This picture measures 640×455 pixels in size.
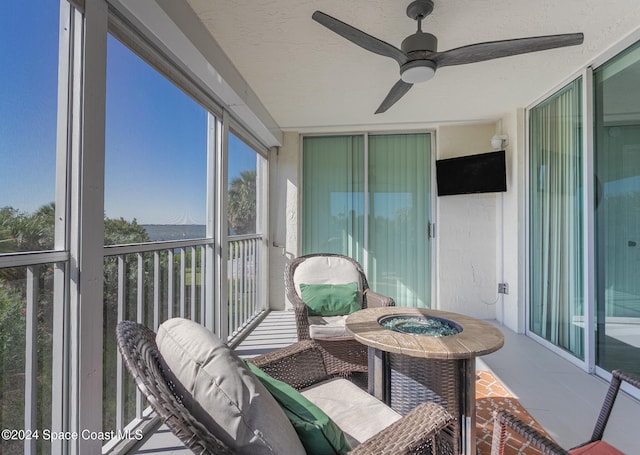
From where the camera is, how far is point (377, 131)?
4.38 meters

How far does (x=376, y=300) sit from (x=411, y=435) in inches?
66.7

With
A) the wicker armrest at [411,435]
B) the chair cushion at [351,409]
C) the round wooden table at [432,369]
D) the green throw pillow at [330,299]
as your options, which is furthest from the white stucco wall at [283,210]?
the wicker armrest at [411,435]

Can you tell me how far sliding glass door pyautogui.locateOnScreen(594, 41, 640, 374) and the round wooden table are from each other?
4.67 feet

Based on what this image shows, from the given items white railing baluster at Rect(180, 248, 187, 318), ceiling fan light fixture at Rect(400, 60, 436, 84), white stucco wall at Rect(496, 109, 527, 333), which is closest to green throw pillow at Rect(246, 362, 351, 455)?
white railing baluster at Rect(180, 248, 187, 318)

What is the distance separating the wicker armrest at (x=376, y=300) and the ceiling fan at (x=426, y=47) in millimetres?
1640

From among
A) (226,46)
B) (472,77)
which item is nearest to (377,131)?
(472,77)

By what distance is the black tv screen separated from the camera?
3732mm

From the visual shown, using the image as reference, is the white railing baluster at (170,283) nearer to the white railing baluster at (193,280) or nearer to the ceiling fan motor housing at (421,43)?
the white railing baluster at (193,280)

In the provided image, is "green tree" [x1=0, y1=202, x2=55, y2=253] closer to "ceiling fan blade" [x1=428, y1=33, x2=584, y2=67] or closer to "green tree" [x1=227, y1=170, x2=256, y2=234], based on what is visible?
"green tree" [x1=227, y1=170, x2=256, y2=234]

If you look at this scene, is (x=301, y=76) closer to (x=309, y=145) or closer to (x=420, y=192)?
(x=309, y=145)

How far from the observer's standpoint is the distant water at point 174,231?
197 centimetres

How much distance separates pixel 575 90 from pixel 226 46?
9.99 feet

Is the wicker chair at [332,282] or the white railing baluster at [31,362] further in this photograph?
the wicker chair at [332,282]

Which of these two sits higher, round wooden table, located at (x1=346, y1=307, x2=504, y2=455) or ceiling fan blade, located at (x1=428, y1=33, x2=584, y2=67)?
ceiling fan blade, located at (x1=428, y1=33, x2=584, y2=67)
